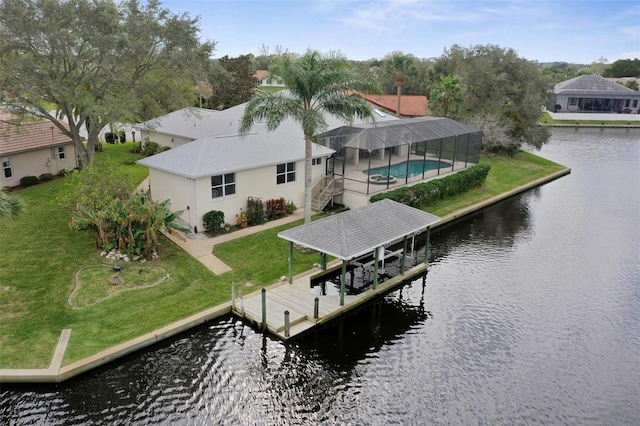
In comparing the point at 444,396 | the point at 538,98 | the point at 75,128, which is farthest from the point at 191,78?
the point at 538,98

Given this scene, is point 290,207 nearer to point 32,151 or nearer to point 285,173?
point 285,173

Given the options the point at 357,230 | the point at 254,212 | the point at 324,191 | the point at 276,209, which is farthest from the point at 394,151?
the point at 357,230

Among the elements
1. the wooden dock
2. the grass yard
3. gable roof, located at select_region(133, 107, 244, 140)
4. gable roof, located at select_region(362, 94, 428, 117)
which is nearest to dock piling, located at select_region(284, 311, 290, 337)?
the wooden dock

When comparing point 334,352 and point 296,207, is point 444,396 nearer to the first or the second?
point 334,352

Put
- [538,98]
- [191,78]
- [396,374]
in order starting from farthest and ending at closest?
[538,98] < [191,78] < [396,374]

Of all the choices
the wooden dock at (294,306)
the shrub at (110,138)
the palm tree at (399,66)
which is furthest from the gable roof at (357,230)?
the palm tree at (399,66)

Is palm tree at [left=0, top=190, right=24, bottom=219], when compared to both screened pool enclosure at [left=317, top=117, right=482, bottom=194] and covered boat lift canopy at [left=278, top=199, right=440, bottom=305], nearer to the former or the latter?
covered boat lift canopy at [left=278, top=199, right=440, bottom=305]

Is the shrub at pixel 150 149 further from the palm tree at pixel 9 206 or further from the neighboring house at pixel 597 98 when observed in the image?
the neighboring house at pixel 597 98
